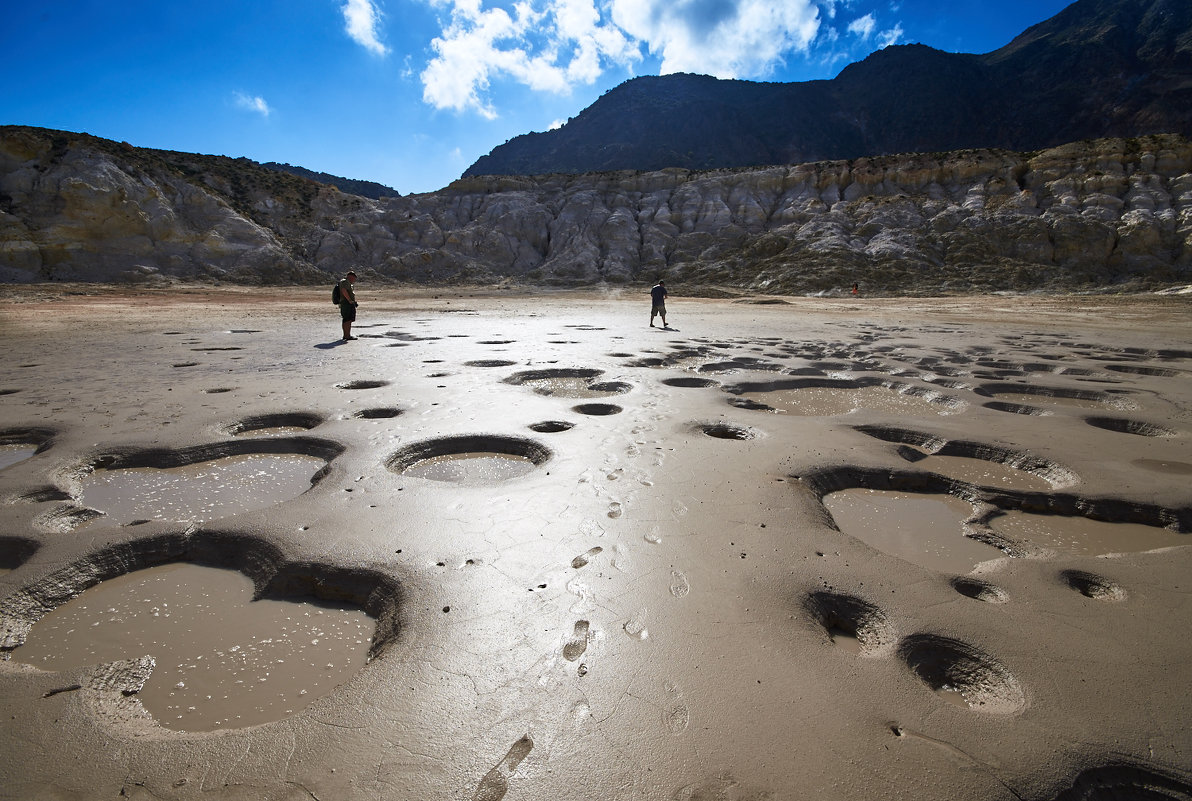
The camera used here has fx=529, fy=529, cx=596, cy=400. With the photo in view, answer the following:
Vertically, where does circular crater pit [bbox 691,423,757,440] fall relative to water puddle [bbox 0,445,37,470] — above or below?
above

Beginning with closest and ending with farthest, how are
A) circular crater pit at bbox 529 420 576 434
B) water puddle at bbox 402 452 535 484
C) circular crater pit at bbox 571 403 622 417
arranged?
1. water puddle at bbox 402 452 535 484
2. circular crater pit at bbox 529 420 576 434
3. circular crater pit at bbox 571 403 622 417

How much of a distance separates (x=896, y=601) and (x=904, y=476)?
185 cm

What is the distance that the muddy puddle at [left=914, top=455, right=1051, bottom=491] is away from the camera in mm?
3822

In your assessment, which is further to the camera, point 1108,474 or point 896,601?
point 1108,474

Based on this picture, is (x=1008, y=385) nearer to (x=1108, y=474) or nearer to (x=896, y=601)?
(x=1108, y=474)

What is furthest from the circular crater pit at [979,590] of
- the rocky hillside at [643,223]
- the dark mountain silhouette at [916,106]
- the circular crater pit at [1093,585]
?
the dark mountain silhouette at [916,106]

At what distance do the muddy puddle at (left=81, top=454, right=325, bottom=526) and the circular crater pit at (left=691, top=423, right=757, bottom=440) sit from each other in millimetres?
3269

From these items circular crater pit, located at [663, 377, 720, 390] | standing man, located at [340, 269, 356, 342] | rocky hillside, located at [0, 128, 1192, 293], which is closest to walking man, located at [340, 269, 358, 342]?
standing man, located at [340, 269, 356, 342]

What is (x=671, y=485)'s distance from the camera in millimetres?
3631

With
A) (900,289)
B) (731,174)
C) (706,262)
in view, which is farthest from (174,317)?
(731,174)

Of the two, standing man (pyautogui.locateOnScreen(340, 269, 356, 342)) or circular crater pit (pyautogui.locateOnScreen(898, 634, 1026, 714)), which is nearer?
circular crater pit (pyautogui.locateOnScreen(898, 634, 1026, 714))

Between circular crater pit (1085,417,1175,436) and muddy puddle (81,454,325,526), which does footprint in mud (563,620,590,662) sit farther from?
circular crater pit (1085,417,1175,436)

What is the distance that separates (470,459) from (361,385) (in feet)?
10.3

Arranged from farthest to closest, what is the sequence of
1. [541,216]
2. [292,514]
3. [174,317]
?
[541,216], [174,317], [292,514]
